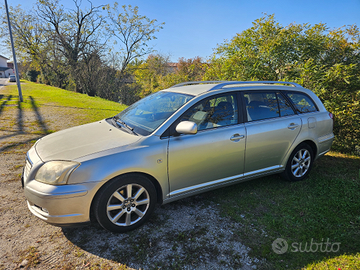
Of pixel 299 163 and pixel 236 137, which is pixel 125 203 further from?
pixel 299 163

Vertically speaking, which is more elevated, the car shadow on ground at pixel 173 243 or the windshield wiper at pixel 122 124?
the windshield wiper at pixel 122 124

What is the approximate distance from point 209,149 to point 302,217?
5.23 ft

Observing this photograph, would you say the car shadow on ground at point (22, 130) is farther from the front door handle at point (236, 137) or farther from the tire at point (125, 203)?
the front door handle at point (236, 137)

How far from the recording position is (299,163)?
13.8 ft

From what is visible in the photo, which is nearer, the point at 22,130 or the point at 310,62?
the point at 310,62

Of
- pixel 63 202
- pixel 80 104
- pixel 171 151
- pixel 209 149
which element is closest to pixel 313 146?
pixel 209 149

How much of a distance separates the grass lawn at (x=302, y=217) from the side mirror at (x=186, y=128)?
1.32 metres

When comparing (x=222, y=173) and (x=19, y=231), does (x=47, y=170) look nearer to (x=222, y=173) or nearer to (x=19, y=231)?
(x=19, y=231)

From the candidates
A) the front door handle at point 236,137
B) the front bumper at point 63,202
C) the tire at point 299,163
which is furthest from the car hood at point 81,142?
the tire at point 299,163

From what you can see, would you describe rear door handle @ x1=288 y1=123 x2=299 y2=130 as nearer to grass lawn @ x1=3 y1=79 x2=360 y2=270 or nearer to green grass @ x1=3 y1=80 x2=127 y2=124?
grass lawn @ x1=3 y1=79 x2=360 y2=270

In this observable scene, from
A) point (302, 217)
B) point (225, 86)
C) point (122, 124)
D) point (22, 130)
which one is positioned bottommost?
point (302, 217)

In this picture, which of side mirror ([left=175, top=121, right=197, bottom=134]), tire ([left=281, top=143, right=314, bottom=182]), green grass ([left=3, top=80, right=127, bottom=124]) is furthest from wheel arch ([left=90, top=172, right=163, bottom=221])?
green grass ([left=3, top=80, right=127, bottom=124])

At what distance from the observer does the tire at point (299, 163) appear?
4.12 m

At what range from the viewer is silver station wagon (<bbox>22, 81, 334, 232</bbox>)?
8.46 feet
